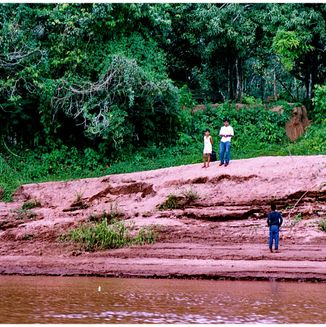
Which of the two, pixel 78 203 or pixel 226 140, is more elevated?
pixel 226 140

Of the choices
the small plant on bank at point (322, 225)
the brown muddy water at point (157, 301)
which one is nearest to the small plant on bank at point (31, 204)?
the brown muddy water at point (157, 301)

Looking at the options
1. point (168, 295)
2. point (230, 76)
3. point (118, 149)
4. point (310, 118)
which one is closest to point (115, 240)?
point (168, 295)

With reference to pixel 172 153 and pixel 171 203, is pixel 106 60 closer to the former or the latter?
pixel 172 153

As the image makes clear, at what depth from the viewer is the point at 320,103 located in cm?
2538

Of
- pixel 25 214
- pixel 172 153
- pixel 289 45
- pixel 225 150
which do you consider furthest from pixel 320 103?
pixel 25 214

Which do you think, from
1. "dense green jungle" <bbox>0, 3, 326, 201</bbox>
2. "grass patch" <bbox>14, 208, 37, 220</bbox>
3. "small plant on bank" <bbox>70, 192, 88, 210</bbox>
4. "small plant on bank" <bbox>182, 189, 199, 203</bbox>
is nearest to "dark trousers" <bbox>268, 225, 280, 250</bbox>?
"small plant on bank" <bbox>182, 189, 199, 203</bbox>

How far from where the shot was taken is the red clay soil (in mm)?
13320

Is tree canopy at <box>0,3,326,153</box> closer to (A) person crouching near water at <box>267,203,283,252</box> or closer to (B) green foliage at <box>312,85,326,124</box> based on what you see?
(B) green foliage at <box>312,85,326,124</box>

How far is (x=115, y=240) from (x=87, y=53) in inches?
395

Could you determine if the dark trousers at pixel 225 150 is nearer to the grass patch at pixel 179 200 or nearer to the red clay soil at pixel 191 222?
the red clay soil at pixel 191 222

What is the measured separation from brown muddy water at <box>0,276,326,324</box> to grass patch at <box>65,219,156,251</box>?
2.58m

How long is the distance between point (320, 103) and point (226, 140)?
928 cm

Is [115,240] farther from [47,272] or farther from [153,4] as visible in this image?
[153,4]

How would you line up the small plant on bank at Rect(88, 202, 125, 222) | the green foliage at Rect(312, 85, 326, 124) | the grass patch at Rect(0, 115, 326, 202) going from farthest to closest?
the green foliage at Rect(312, 85, 326, 124) → the grass patch at Rect(0, 115, 326, 202) → the small plant on bank at Rect(88, 202, 125, 222)
